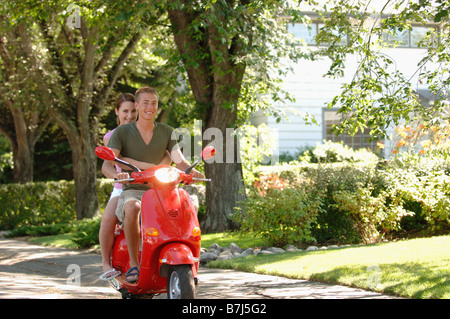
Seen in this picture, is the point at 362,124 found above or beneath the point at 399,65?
beneath

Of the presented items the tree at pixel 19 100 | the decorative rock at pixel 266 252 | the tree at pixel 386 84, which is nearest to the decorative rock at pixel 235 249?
the decorative rock at pixel 266 252

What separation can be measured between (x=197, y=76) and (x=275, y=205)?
4358mm

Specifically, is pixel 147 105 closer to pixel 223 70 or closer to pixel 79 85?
pixel 223 70

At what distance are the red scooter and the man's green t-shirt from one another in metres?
0.56

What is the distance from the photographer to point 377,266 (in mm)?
7789

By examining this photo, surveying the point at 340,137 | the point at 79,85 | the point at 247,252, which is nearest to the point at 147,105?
the point at 247,252

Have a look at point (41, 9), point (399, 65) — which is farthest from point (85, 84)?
point (399, 65)

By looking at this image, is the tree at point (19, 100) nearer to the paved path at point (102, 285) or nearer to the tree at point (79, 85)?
the tree at point (79, 85)

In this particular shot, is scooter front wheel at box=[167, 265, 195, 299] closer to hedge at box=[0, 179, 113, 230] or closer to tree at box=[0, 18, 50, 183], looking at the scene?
tree at box=[0, 18, 50, 183]

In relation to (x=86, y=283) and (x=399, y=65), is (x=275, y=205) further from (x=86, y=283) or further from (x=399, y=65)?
(x=399, y=65)

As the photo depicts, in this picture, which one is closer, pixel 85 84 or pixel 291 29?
pixel 85 84

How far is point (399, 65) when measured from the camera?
2403cm

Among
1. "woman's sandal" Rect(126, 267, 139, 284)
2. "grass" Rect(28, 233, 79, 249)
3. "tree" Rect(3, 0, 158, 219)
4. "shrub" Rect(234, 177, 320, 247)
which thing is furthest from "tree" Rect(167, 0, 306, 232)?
"woman's sandal" Rect(126, 267, 139, 284)

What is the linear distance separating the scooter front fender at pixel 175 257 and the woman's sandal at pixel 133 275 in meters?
0.34
